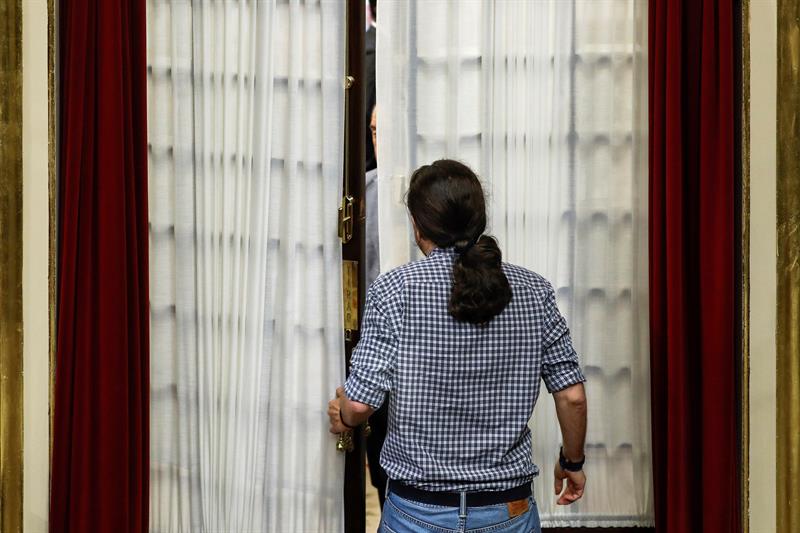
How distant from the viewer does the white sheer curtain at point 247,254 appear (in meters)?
2.72

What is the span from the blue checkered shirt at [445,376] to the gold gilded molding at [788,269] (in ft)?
2.30

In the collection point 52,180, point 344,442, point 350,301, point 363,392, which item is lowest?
point 344,442

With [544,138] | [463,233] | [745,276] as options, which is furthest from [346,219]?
[745,276]

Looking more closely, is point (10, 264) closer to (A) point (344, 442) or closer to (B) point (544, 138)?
(A) point (344, 442)

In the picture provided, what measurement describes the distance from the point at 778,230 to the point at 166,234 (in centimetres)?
174

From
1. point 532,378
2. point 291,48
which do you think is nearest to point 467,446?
point 532,378

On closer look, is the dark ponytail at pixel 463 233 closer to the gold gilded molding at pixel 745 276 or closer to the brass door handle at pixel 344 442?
the gold gilded molding at pixel 745 276

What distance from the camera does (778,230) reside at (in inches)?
89.5

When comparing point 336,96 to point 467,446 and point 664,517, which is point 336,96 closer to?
point 467,446

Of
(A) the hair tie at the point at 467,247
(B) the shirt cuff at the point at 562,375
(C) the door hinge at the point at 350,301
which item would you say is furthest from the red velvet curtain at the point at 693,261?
(C) the door hinge at the point at 350,301

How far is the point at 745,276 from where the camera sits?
241 centimetres

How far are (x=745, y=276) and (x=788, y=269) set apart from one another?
17cm

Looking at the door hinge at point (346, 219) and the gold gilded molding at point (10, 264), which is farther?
the door hinge at point (346, 219)

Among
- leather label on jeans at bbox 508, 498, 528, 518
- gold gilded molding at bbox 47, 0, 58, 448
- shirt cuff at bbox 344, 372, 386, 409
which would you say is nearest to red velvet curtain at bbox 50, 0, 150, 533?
gold gilded molding at bbox 47, 0, 58, 448
